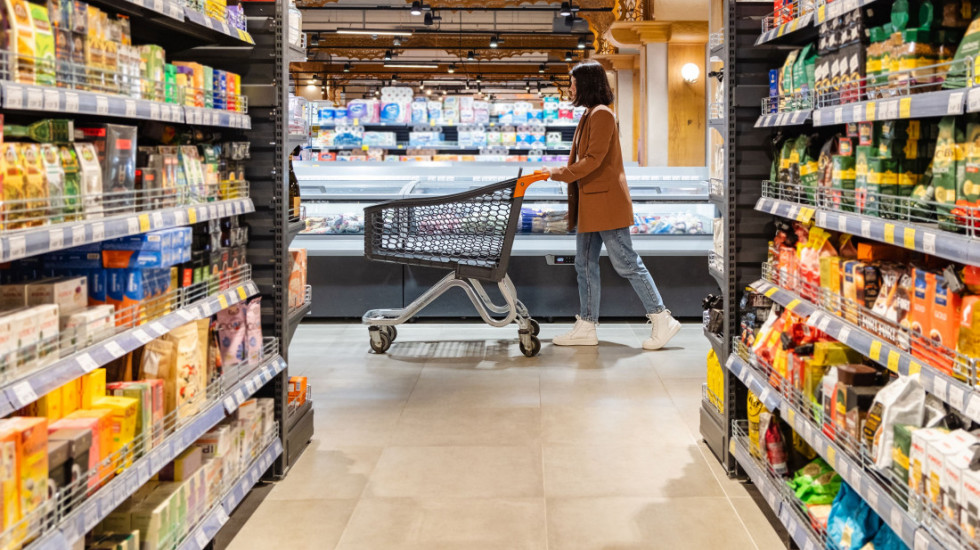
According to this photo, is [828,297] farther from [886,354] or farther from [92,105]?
[92,105]

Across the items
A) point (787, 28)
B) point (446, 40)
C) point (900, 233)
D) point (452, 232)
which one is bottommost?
point (452, 232)

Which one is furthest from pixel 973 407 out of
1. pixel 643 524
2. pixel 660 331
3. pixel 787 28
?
pixel 660 331

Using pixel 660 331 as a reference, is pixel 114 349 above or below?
above

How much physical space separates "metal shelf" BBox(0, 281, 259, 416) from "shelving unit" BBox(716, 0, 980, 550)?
1.84 metres

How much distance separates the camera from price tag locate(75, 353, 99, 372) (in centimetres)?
204

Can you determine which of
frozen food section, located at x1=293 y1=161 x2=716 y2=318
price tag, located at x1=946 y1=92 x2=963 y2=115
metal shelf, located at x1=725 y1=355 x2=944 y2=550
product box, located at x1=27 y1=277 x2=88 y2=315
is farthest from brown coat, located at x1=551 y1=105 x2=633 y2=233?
price tag, located at x1=946 y1=92 x2=963 y2=115

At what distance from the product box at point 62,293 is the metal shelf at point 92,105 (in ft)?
1.36

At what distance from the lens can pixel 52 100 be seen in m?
1.92

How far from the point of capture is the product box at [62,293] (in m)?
2.18

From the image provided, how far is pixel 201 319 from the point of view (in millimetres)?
2914

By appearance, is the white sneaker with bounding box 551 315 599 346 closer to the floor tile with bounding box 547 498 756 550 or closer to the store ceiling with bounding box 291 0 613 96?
the floor tile with bounding box 547 498 756 550

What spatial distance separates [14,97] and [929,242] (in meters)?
1.94

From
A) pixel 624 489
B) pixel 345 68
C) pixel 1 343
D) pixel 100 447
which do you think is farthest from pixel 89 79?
pixel 345 68

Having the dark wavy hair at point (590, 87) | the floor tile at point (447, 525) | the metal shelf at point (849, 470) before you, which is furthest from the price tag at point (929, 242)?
the dark wavy hair at point (590, 87)
